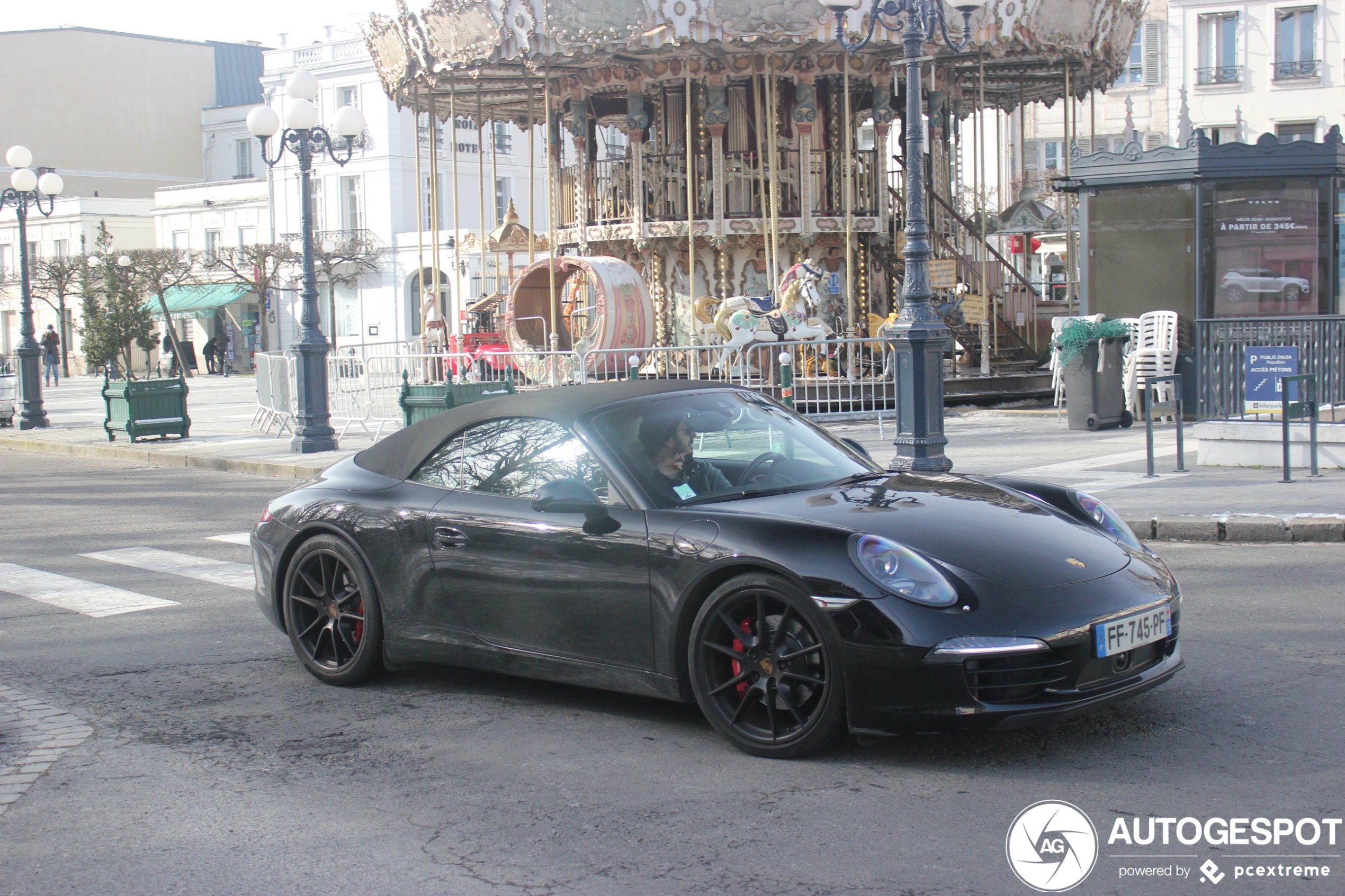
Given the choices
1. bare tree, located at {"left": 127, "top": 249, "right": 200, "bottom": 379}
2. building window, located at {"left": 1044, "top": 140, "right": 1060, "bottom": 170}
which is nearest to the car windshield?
bare tree, located at {"left": 127, "top": 249, "right": 200, "bottom": 379}

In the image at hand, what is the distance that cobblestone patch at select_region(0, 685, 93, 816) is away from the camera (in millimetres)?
5035

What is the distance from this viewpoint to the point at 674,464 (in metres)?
5.61

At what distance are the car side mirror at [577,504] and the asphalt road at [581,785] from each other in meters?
0.80

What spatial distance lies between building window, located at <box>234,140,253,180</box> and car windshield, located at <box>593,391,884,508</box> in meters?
67.3

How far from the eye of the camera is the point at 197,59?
70.6 m

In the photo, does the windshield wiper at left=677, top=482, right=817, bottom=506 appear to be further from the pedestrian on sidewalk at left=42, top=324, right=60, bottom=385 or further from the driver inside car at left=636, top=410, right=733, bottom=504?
the pedestrian on sidewalk at left=42, top=324, right=60, bottom=385

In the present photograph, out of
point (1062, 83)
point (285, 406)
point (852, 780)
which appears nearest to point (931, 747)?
point (852, 780)

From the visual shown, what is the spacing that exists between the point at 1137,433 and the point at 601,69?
39.3 feet

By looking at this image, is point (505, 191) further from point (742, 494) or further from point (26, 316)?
point (742, 494)

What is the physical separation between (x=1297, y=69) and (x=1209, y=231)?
113 ft

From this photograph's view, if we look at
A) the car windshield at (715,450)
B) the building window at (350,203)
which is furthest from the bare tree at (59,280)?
the car windshield at (715,450)

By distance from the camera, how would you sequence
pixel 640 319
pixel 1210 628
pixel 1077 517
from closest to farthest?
1. pixel 1077 517
2. pixel 1210 628
3. pixel 640 319

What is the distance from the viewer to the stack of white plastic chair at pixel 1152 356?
17.4 meters

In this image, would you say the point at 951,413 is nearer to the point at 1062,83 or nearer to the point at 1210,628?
the point at 1062,83
